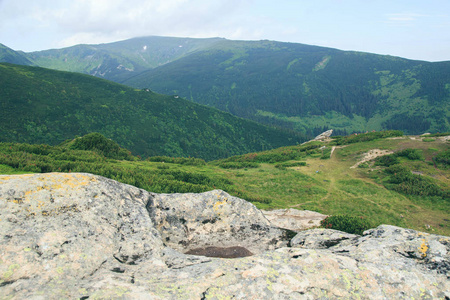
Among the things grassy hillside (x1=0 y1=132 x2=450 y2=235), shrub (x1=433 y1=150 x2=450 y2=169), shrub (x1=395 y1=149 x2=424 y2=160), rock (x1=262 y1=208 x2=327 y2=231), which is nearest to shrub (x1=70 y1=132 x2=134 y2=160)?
grassy hillside (x1=0 y1=132 x2=450 y2=235)

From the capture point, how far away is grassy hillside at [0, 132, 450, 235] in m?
16.0

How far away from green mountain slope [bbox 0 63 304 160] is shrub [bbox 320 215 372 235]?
337ft

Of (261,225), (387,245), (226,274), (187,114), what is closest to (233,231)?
(261,225)

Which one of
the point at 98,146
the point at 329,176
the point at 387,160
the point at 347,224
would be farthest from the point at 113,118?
the point at 347,224

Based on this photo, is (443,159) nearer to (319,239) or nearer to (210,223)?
(319,239)

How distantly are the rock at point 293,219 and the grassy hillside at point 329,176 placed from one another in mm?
2139

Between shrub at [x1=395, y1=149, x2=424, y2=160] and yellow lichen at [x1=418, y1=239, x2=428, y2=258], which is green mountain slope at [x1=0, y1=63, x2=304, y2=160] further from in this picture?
yellow lichen at [x1=418, y1=239, x2=428, y2=258]

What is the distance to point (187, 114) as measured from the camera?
166750 mm

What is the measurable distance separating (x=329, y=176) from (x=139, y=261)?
3339cm

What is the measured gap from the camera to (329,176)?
113 feet

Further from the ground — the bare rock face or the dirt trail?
the bare rock face

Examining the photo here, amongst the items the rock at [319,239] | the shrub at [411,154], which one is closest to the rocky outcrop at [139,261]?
the rock at [319,239]

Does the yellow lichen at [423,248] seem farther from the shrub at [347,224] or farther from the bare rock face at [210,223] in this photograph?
the shrub at [347,224]

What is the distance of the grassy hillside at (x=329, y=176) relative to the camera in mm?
16047
